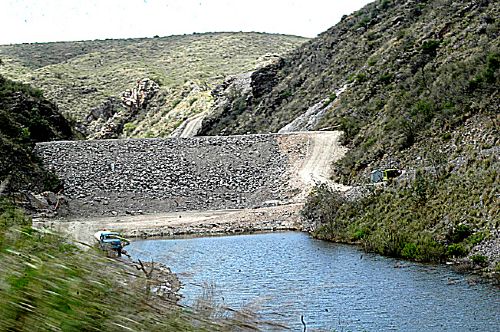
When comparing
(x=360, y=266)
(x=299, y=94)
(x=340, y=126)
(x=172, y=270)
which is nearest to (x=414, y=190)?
(x=360, y=266)

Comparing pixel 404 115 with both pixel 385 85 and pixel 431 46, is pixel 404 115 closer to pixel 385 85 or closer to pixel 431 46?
pixel 431 46

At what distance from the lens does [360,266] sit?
72.3 feet

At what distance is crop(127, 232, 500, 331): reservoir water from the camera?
13.8m

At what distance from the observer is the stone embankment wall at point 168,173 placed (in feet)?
135

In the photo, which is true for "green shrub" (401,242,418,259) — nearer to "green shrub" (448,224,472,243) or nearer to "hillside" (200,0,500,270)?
"hillside" (200,0,500,270)

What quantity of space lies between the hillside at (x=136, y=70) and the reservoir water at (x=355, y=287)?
40.4 metres

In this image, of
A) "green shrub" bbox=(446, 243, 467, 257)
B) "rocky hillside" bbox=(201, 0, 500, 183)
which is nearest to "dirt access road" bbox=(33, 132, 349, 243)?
"rocky hillside" bbox=(201, 0, 500, 183)

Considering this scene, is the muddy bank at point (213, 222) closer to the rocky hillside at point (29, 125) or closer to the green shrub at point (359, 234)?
the rocky hillside at point (29, 125)

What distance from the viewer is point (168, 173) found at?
44062 millimetres

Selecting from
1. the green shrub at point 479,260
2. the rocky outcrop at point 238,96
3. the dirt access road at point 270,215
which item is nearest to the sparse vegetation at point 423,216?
the green shrub at point 479,260

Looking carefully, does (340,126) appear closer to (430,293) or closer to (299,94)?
(299,94)

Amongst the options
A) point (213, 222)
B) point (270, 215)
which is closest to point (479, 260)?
point (270, 215)

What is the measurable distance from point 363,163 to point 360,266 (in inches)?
653

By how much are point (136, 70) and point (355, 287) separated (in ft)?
250
